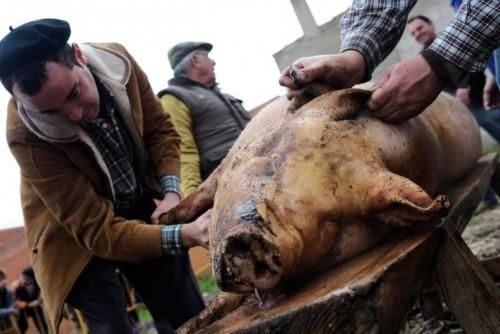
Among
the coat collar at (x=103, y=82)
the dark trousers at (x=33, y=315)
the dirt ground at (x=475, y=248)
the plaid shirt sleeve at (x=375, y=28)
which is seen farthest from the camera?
the dark trousers at (x=33, y=315)

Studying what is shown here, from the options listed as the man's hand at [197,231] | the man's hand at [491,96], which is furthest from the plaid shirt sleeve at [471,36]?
the man's hand at [491,96]

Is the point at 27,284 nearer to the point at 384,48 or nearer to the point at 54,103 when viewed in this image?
the point at 54,103

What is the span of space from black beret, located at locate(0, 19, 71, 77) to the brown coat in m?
0.22

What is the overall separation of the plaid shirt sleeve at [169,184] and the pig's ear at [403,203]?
145 centimetres

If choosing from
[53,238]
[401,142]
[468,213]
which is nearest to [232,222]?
[401,142]

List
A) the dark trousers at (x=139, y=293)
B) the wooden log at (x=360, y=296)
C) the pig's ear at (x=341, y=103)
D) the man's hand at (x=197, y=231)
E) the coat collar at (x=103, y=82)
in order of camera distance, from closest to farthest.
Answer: the wooden log at (x=360, y=296) → the pig's ear at (x=341, y=103) → the man's hand at (x=197, y=231) → the coat collar at (x=103, y=82) → the dark trousers at (x=139, y=293)

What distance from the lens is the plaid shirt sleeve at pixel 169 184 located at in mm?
2578

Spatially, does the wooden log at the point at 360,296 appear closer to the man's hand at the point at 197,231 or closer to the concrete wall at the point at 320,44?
the man's hand at the point at 197,231

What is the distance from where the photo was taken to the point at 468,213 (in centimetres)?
187

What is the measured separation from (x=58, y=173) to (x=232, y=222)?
120 cm

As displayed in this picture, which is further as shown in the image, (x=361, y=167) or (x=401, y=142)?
(x=401, y=142)

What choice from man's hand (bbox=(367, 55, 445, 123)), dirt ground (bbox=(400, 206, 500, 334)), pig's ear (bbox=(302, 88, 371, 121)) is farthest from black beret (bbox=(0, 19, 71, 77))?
dirt ground (bbox=(400, 206, 500, 334))

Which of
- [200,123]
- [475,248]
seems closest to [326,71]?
[200,123]

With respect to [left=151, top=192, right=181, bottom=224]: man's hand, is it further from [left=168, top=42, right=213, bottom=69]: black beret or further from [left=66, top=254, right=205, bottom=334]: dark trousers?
[left=168, top=42, right=213, bottom=69]: black beret
